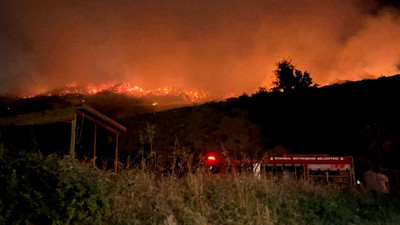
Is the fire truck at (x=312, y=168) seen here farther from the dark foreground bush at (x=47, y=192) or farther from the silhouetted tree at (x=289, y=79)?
the silhouetted tree at (x=289, y=79)

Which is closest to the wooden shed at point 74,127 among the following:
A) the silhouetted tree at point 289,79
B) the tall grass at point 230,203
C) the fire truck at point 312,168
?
the tall grass at point 230,203

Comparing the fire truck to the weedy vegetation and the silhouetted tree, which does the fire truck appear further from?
the silhouetted tree

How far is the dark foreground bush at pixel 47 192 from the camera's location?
396 cm

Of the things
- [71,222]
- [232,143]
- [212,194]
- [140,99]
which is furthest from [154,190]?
[140,99]

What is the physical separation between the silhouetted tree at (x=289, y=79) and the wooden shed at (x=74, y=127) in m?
39.5

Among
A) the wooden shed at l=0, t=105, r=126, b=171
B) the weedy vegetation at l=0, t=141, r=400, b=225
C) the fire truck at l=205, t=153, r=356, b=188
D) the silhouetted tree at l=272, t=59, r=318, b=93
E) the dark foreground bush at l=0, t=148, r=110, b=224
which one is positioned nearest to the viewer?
the dark foreground bush at l=0, t=148, r=110, b=224

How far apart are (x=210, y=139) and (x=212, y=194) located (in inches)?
1004

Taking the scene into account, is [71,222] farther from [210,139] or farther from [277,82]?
[277,82]

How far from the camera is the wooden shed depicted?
45.4 ft

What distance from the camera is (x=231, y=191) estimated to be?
774cm

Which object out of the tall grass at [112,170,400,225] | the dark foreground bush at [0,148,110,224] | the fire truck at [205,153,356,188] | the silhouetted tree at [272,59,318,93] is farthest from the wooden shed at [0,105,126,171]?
the silhouetted tree at [272,59,318,93]

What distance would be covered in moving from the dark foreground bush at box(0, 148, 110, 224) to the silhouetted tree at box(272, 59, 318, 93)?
51590 mm

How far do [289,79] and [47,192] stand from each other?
180ft

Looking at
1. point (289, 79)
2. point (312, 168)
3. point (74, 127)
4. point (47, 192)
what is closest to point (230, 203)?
point (47, 192)
